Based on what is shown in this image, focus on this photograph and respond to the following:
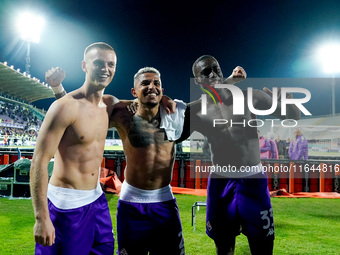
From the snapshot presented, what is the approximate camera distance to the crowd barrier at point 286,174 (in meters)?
8.77

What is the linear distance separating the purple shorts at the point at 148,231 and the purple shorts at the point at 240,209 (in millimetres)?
580

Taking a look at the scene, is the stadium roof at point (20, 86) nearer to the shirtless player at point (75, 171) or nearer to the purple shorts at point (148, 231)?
the shirtless player at point (75, 171)

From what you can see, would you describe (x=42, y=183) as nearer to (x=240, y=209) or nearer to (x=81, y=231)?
(x=81, y=231)

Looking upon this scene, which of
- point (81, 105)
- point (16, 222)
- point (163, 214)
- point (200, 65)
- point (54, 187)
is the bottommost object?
point (16, 222)

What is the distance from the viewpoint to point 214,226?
310cm

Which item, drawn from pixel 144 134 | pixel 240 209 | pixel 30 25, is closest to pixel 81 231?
pixel 144 134

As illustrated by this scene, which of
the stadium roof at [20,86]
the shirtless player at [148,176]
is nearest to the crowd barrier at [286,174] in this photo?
the shirtless player at [148,176]

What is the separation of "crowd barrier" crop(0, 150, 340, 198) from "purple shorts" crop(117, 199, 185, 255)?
21.1 feet

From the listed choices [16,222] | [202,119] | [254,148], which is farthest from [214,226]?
[16,222]

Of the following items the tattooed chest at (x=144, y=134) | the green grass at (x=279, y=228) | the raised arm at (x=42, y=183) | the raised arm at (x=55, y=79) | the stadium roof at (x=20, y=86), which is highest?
the stadium roof at (x=20, y=86)

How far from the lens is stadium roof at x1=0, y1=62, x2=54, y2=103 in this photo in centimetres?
3297

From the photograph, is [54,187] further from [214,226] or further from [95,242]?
[214,226]

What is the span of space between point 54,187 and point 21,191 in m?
6.32

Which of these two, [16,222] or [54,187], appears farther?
[16,222]
